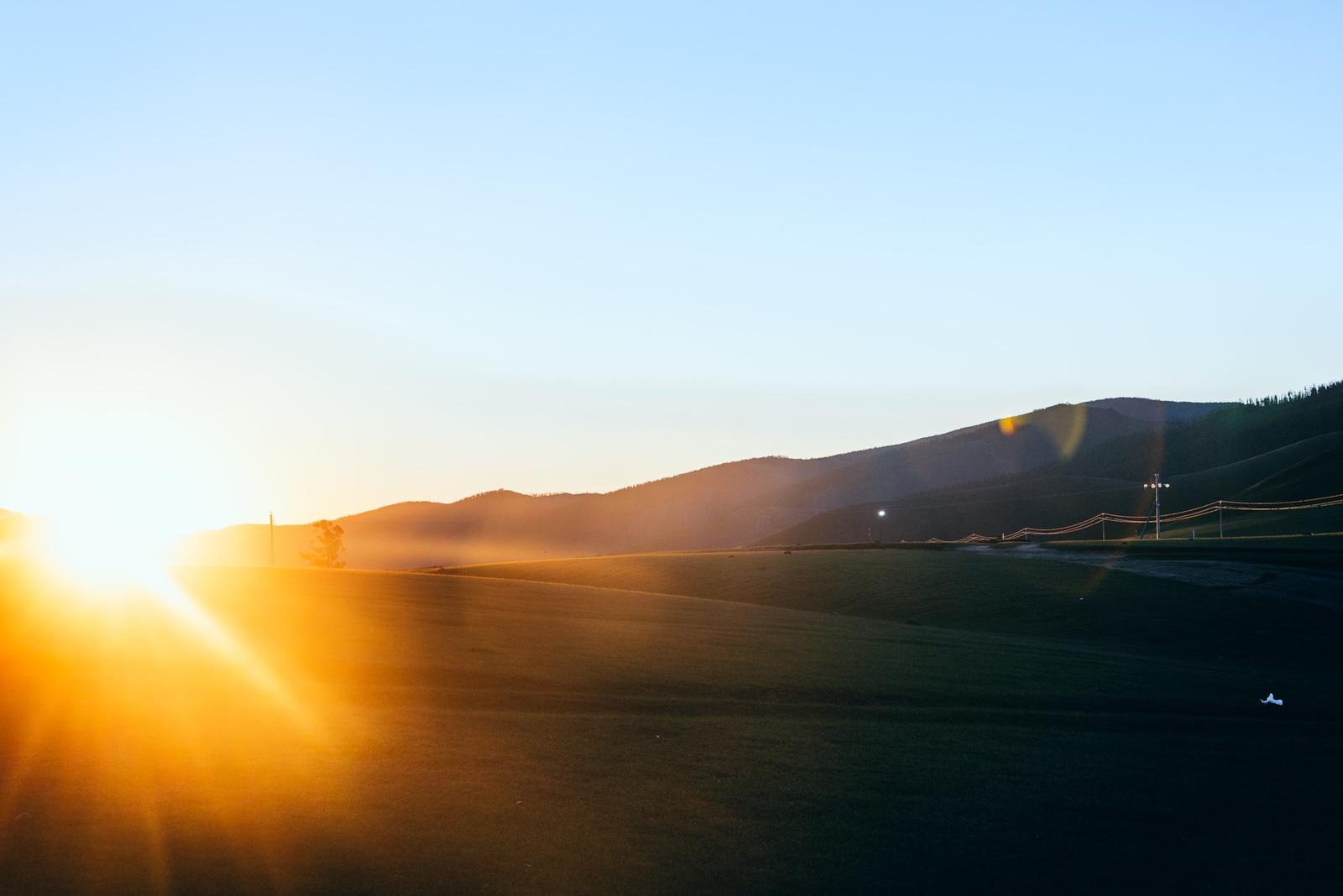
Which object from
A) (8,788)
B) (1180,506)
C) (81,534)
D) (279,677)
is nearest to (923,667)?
(279,677)

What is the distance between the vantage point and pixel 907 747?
16594 mm

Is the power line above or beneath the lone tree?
beneath

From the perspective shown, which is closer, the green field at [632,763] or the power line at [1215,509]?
the green field at [632,763]

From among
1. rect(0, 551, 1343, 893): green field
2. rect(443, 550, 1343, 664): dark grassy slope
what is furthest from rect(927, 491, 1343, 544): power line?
rect(0, 551, 1343, 893): green field

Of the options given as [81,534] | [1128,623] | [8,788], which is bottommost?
[1128,623]

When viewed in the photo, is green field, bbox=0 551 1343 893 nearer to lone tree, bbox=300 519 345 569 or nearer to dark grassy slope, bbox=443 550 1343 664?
dark grassy slope, bbox=443 550 1343 664

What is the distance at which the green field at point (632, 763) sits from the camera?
35.4ft

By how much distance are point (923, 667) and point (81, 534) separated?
37020mm

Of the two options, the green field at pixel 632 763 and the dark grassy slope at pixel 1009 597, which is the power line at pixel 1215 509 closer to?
the dark grassy slope at pixel 1009 597

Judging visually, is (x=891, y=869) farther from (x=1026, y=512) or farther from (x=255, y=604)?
(x=1026, y=512)

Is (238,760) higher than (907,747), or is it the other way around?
(238,760)

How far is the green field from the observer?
1080cm

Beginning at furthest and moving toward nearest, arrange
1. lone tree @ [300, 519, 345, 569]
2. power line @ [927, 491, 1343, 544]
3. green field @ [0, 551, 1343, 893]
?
lone tree @ [300, 519, 345, 569] → power line @ [927, 491, 1343, 544] → green field @ [0, 551, 1343, 893]

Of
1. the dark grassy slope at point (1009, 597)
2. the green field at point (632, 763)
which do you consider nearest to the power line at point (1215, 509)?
the dark grassy slope at point (1009, 597)
